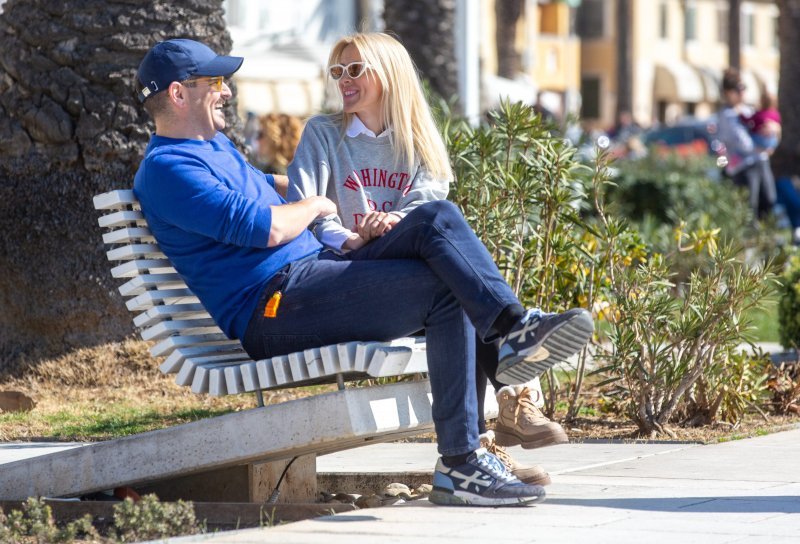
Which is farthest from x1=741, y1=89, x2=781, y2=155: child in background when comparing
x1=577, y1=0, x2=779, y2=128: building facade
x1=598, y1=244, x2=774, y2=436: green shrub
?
x1=577, y1=0, x2=779, y2=128: building facade

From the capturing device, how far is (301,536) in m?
4.19

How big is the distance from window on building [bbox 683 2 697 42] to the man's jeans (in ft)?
191

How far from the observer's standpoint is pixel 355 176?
513 cm

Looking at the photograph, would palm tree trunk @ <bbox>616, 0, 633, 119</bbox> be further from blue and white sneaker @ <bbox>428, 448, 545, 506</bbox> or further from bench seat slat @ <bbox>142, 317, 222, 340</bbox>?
blue and white sneaker @ <bbox>428, 448, 545, 506</bbox>

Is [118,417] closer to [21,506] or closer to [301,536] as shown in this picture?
[21,506]

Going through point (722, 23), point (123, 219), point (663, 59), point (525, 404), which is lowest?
point (663, 59)

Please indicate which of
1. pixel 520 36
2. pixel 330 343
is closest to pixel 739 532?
pixel 330 343

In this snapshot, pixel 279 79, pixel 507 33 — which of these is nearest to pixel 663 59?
pixel 507 33

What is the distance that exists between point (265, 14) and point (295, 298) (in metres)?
21.4

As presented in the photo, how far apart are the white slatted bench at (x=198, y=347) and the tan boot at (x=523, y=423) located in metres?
0.39

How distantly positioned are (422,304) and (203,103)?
986 mm

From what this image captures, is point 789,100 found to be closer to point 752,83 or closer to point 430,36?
point 430,36

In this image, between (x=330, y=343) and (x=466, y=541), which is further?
(x=330, y=343)

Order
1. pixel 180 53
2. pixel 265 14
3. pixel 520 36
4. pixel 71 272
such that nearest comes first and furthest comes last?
1. pixel 180 53
2. pixel 71 272
3. pixel 265 14
4. pixel 520 36
